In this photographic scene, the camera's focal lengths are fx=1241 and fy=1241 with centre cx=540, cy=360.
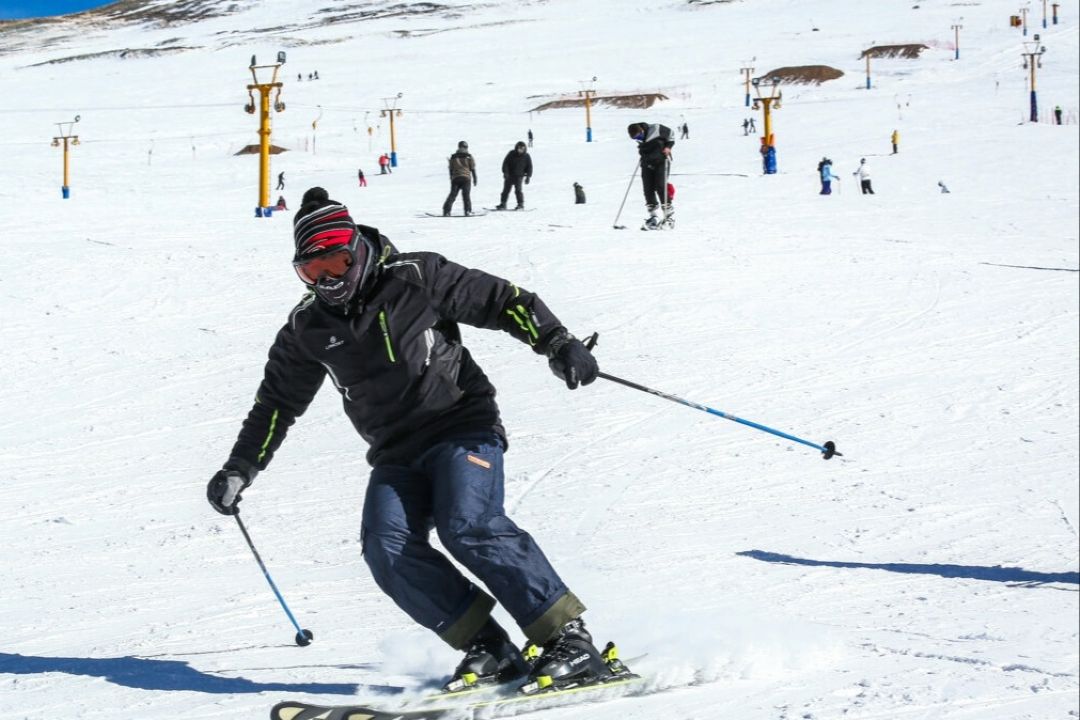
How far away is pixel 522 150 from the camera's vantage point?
19.0m

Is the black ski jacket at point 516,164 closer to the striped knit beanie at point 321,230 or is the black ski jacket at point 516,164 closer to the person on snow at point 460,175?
the person on snow at point 460,175

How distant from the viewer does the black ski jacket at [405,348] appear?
3.24 metres

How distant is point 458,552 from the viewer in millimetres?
3158

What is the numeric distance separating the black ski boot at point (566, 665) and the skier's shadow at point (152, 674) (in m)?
0.49

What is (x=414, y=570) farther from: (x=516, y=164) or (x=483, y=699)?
(x=516, y=164)

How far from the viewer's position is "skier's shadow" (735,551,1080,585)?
4262mm

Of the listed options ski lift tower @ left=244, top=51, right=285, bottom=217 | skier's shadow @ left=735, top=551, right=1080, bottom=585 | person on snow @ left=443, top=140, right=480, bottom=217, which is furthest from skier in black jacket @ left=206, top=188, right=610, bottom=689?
ski lift tower @ left=244, top=51, right=285, bottom=217

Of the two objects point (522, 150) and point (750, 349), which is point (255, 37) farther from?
point (750, 349)

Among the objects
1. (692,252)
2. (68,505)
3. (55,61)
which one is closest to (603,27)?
(55,61)

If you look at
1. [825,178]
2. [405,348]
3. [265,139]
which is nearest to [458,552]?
[405,348]

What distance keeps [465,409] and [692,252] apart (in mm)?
10050

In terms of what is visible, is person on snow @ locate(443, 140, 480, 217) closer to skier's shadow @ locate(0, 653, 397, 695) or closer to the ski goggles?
skier's shadow @ locate(0, 653, 397, 695)

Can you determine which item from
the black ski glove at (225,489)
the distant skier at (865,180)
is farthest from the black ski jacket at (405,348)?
the distant skier at (865,180)

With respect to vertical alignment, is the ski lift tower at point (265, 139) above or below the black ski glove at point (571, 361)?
above
